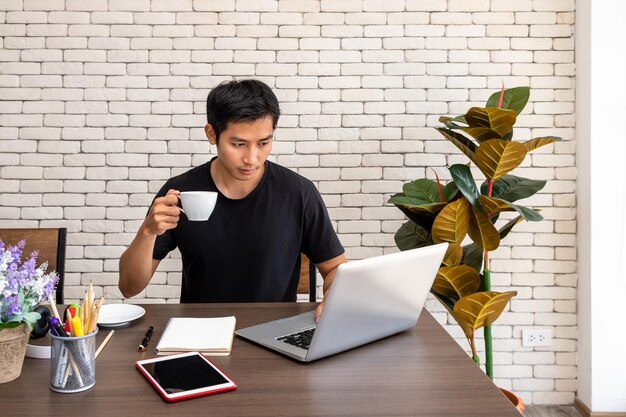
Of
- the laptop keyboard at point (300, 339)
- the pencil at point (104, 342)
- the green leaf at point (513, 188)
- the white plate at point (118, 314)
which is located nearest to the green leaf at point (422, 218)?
the green leaf at point (513, 188)

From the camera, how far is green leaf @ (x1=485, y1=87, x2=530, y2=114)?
215cm

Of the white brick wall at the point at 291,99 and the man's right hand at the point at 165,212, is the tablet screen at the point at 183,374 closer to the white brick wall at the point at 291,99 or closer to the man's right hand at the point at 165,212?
the man's right hand at the point at 165,212

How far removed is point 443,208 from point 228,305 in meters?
1.01

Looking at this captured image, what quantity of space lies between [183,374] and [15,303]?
325mm

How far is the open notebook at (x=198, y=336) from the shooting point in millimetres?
1100

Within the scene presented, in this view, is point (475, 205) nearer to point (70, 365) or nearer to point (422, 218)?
point (422, 218)

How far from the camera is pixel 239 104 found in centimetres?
161

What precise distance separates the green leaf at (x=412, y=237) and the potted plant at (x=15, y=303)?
155 centimetres

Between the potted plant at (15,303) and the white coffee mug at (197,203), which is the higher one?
the white coffee mug at (197,203)

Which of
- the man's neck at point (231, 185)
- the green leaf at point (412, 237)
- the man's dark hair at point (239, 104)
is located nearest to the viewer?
the man's dark hair at point (239, 104)

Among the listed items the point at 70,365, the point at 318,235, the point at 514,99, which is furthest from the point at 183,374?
the point at 514,99

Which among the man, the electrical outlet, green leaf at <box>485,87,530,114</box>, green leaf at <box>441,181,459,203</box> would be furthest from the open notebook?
the electrical outlet

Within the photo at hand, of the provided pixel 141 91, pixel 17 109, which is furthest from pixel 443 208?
pixel 17 109

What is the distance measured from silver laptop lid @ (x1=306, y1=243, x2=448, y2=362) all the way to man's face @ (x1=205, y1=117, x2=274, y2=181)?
0.71 m
